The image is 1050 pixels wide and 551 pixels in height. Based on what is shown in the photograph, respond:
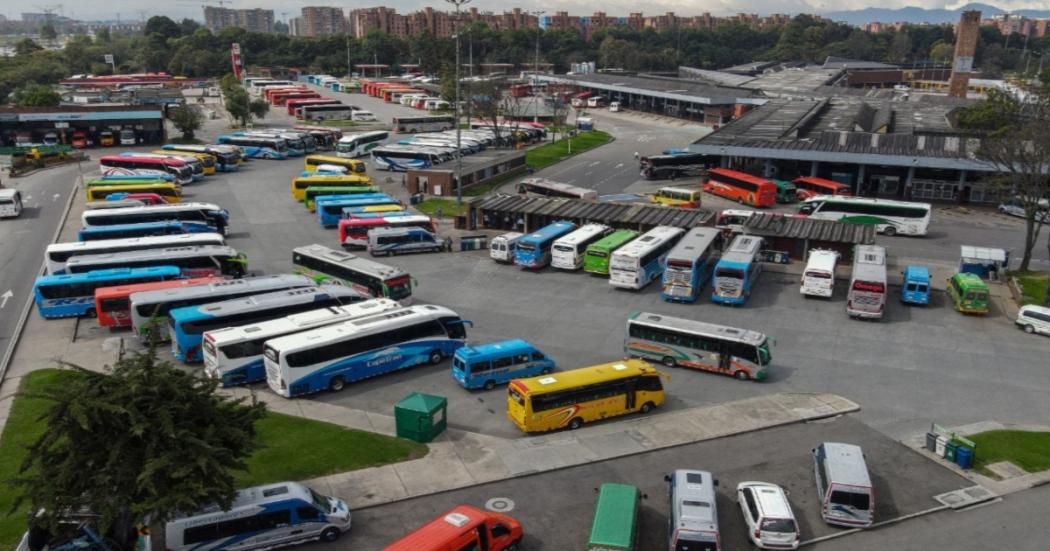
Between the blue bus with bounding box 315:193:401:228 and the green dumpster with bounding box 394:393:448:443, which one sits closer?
the green dumpster with bounding box 394:393:448:443

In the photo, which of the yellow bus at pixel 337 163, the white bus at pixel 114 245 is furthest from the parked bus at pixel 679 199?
the white bus at pixel 114 245

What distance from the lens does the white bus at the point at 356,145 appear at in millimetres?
83062

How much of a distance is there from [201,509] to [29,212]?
167 feet

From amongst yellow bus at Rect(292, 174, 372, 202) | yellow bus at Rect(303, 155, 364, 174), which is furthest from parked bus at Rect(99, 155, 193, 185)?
yellow bus at Rect(292, 174, 372, 202)

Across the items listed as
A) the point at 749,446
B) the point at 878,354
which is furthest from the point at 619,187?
the point at 749,446

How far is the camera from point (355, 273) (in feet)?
127

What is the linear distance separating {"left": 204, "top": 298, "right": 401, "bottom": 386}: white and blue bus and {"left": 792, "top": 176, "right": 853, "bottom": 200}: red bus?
152ft

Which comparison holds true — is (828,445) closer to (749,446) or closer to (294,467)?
(749,446)

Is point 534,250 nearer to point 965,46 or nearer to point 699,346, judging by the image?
point 699,346

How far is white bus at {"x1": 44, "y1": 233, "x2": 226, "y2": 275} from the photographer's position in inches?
1578

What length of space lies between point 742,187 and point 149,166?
5346cm

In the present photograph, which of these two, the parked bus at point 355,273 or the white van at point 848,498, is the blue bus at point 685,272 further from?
the white van at point 848,498

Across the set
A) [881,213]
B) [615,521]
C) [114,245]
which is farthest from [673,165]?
[615,521]

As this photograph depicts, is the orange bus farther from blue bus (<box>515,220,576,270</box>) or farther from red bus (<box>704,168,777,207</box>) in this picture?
red bus (<box>704,168,777,207</box>)
